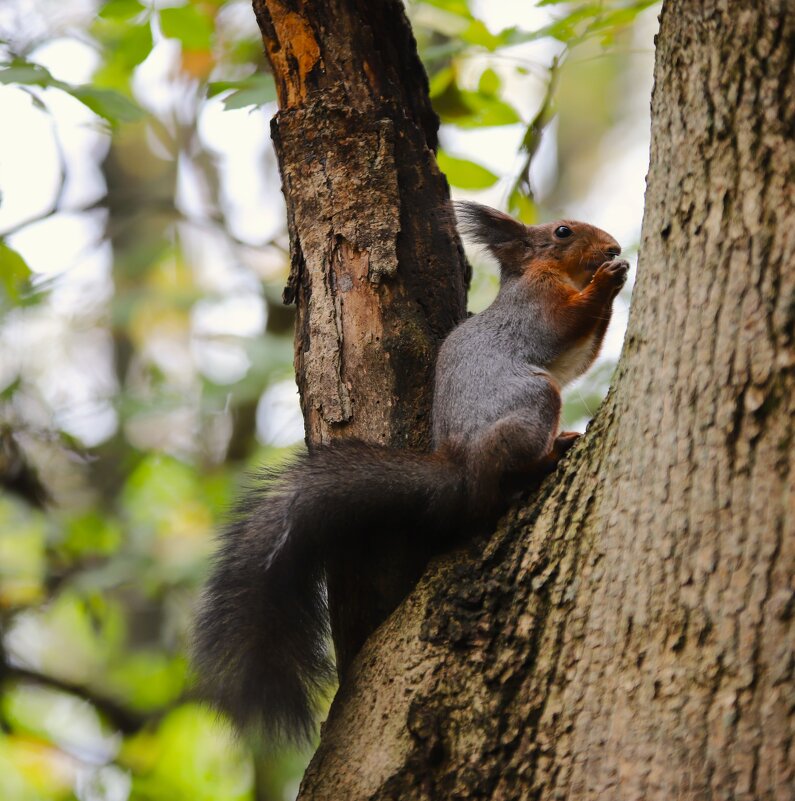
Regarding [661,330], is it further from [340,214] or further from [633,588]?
[340,214]

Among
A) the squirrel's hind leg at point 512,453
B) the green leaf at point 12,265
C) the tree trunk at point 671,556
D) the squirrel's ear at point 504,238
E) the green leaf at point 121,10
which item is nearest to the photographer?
the tree trunk at point 671,556

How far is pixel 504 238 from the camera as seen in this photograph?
11.4 ft

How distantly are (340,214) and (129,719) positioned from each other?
3645 mm

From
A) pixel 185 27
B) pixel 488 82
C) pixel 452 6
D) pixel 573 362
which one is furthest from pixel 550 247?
pixel 185 27

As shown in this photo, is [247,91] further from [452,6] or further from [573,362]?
[573,362]

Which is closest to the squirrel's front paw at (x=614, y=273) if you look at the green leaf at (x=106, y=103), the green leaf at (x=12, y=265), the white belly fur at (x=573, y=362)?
the white belly fur at (x=573, y=362)

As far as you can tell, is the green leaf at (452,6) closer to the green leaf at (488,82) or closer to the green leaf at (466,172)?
the green leaf at (488,82)

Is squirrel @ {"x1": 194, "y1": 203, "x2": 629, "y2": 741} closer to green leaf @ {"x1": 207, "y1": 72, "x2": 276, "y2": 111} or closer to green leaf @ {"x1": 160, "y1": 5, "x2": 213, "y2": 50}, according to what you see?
green leaf @ {"x1": 207, "y1": 72, "x2": 276, "y2": 111}

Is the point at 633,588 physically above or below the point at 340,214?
below

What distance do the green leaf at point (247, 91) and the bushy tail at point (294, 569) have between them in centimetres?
109

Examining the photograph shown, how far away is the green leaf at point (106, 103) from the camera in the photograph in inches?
104

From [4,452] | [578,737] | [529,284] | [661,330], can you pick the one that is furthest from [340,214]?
[4,452]

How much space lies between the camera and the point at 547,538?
1994 millimetres

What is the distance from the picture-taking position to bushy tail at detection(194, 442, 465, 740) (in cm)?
235
